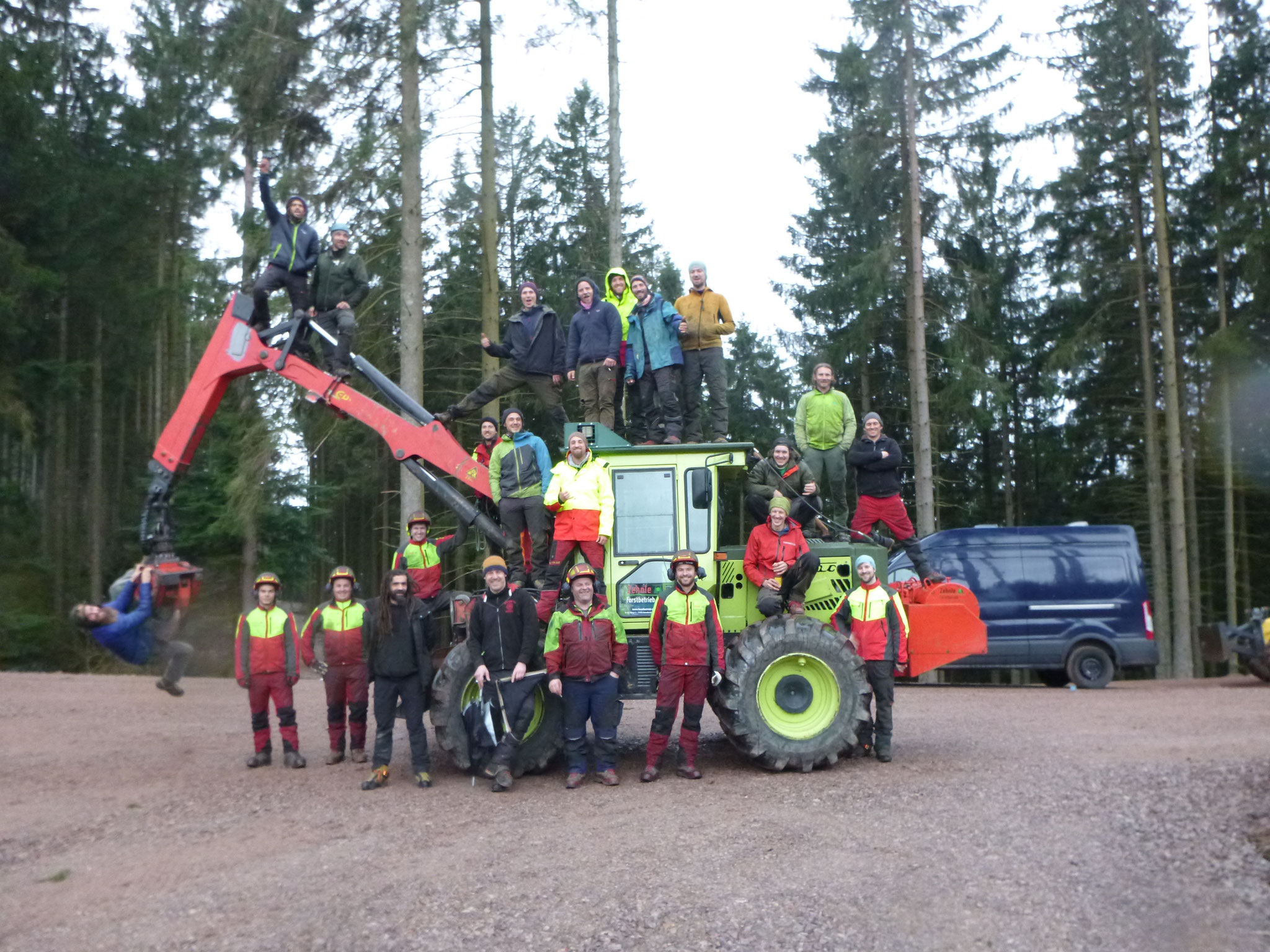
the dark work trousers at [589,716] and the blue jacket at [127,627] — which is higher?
the blue jacket at [127,627]

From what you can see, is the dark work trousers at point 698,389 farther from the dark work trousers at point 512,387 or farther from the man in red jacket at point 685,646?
the man in red jacket at point 685,646

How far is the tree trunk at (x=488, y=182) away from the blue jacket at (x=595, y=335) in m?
6.95

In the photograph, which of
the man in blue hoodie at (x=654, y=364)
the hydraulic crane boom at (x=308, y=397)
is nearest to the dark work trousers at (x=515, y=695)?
the hydraulic crane boom at (x=308, y=397)

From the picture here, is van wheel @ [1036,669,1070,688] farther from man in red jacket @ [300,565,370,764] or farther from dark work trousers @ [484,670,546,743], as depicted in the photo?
man in red jacket @ [300,565,370,764]

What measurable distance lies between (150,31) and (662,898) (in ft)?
89.0

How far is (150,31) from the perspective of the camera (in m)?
27.6

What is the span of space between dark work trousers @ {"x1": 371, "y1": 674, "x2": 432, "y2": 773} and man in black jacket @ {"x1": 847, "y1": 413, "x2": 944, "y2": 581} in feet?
13.7

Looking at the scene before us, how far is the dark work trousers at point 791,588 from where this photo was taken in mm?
9914

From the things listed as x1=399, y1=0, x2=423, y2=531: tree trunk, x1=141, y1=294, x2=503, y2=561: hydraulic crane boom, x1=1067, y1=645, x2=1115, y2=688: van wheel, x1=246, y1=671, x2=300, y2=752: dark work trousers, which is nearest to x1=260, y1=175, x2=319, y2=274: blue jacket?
x1=141, y1=294, x2=503, y2=561: hydraulic crane boom

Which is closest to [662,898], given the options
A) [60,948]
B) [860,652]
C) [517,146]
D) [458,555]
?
[60,948]

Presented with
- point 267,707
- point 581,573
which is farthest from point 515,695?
point 267,707

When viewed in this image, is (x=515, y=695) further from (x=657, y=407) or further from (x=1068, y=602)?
(x=1068, y=602)

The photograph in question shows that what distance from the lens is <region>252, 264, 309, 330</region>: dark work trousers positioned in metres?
9.77

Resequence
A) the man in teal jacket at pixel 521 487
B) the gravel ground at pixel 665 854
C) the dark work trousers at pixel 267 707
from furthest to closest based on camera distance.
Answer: the dark work trousers at pixel 267 707
the man in teal jacket at pixel 521 487
the gravel ground at pixel 665 854
